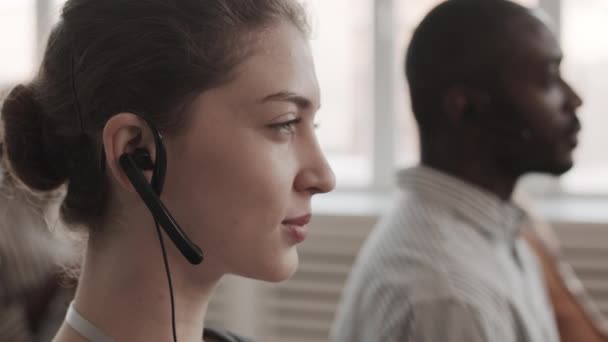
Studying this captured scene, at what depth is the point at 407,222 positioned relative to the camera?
160 centimetres

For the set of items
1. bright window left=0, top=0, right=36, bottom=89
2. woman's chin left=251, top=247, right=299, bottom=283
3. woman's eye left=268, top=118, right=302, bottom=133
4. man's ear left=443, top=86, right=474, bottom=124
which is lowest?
bright window left=0, top=0, right=36, bottom=89

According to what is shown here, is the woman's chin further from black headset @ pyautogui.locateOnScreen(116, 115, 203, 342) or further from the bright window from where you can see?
the bright window

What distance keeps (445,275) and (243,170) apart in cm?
62

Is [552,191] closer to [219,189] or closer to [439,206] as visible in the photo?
[439,206]

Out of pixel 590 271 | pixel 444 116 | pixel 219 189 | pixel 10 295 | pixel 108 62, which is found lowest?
pixel 590 271

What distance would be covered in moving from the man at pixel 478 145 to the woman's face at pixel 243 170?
60 centimetres

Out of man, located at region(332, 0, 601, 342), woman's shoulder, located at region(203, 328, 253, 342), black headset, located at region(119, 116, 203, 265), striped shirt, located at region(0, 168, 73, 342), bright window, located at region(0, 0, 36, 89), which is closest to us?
black headset, located at region(119, 116, 203, 265)

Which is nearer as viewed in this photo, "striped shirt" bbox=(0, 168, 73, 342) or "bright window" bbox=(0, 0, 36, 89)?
"striped shirt" bbox=(0, 168, 73, 342)

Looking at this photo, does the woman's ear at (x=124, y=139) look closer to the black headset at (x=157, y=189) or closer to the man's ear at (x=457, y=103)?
the black headset at (x=157, y=189)

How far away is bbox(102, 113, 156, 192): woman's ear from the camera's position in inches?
36.1

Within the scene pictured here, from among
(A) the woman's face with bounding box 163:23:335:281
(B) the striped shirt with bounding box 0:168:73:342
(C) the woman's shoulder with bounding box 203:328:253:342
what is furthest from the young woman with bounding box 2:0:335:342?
(B) the striped shirt with bounding box 0:168:73:342

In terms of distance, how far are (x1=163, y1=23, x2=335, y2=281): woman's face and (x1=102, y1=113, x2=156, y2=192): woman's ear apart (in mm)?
29

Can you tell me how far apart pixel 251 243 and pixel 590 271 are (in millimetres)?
2181

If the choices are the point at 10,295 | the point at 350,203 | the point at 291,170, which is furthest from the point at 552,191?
Answer: the point at 291,170
